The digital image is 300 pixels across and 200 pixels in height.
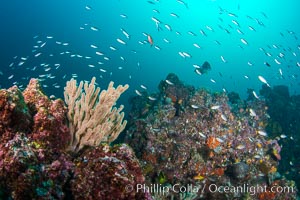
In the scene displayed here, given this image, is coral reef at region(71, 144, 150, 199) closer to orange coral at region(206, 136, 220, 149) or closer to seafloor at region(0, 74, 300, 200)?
seafloor at region(0, 74, 300, 200)

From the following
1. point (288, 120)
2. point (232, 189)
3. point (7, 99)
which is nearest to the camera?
point (7, 99)

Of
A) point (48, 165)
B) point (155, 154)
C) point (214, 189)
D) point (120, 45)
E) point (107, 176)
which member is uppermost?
point (107, 176)

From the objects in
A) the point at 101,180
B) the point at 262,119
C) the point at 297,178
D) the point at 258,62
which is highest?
the point at 101,180

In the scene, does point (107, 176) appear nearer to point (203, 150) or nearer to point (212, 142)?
point (203, 150)

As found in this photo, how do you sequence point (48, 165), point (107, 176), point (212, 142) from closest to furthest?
point (107, 176), point (48, 165), point (212, 142)

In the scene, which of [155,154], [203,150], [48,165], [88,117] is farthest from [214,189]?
[48,165]

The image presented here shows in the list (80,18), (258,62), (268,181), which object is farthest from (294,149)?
(258,62)

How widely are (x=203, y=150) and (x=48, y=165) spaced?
291 inches

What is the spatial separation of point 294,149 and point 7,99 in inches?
749

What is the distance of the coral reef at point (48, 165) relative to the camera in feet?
12.5

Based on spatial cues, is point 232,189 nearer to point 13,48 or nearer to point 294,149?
point 294,149

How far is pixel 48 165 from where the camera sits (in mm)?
4191

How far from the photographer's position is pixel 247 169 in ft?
34.9

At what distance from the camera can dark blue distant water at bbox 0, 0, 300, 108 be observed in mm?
21797
